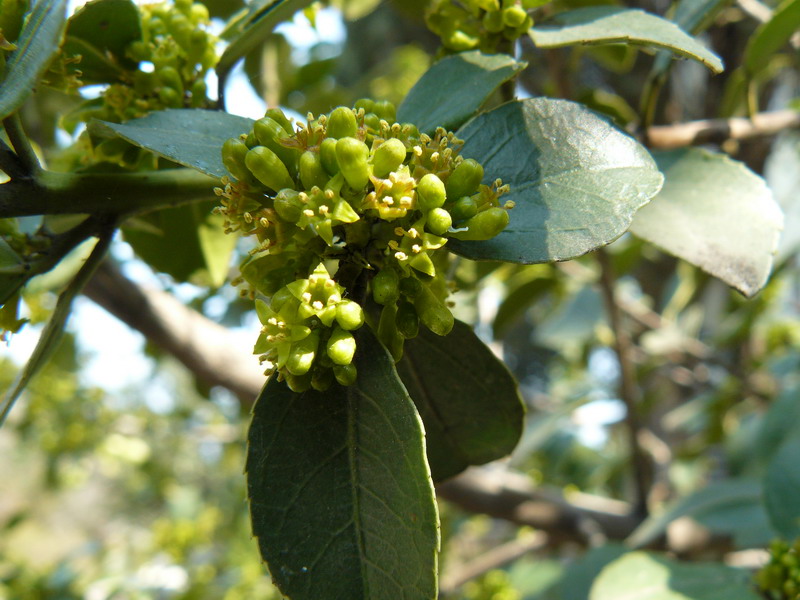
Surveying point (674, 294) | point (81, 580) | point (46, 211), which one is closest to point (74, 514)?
point (81, 580)

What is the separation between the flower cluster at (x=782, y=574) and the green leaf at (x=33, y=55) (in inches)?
48.5

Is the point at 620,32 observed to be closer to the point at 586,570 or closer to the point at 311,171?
the point at 311,171

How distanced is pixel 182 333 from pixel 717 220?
1314 mm

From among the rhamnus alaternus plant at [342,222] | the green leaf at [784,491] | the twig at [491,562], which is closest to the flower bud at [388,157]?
the rhamnus alaternus plant at [342,222]

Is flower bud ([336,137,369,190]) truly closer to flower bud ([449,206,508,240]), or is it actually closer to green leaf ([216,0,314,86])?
flower bud ([449,206,508,240])

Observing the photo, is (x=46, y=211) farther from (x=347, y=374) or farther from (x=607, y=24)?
(x=607, y=24)

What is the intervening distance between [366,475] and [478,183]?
31 centimetres

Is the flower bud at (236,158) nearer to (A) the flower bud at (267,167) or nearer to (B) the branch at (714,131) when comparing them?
(A) the flower bud at (267,167)

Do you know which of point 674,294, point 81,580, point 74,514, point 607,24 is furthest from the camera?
point 74,514

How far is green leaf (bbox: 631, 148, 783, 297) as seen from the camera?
2.76 feet

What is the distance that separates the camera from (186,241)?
119cm

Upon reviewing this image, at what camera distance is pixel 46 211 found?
74 centimetres

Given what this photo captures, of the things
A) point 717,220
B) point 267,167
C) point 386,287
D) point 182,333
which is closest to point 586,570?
point 717,220

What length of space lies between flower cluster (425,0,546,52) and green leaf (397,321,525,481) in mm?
423
